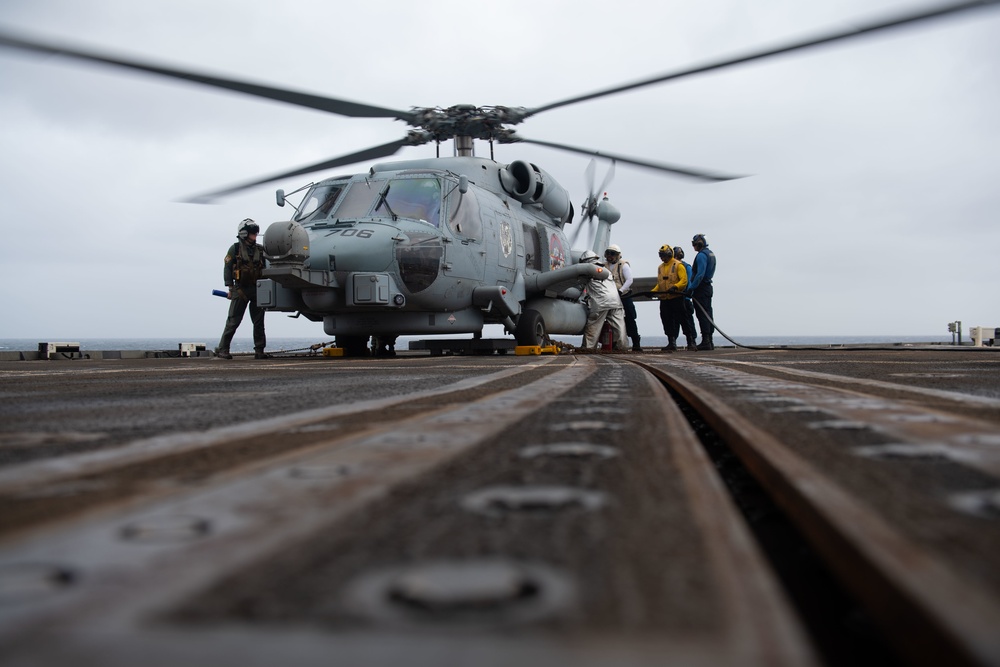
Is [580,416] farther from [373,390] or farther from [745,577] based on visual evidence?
[373,390]

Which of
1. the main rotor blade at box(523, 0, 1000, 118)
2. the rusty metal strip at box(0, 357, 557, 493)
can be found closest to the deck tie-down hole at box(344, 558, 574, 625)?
the rusty metal strip at box(0, 357, 557, 493)

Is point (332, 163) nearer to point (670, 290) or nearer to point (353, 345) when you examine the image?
point (353, 345)

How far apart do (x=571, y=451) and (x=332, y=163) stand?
1005 centimetres

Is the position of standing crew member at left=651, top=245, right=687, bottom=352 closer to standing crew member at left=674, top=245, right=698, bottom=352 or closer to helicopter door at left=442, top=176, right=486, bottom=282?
standing crew member at left=674, top=245, right=698, bottom=352

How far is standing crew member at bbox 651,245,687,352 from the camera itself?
1174cm

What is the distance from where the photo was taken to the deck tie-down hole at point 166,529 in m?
0.55

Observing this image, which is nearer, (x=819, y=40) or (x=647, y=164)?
(x=819, y=40)

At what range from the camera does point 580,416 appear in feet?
4.92

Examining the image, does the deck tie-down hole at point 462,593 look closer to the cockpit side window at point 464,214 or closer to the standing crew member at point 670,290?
the cockpit side window at point 464,214

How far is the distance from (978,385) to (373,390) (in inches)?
75.1

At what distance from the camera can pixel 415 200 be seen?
29.4 ft

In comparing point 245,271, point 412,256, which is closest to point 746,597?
point 412,256

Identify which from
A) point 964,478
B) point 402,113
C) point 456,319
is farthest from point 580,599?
point 402,113

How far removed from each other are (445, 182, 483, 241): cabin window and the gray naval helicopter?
0.01 meters
